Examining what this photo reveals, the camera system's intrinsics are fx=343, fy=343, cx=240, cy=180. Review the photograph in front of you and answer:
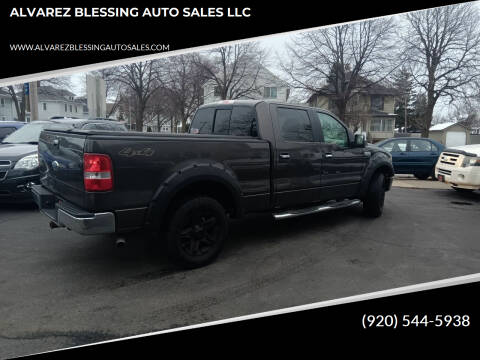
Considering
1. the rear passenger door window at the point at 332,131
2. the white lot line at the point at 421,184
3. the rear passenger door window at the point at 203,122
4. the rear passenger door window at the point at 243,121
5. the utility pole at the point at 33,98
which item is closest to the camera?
the rear passenger door window at the point at 243,121

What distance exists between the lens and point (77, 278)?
12.0 ft

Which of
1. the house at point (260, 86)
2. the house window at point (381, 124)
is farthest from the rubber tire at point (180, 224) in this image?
the house window at point (381, 124)

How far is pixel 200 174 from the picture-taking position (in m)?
3.76

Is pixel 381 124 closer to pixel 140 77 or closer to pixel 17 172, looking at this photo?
pixel 140 77

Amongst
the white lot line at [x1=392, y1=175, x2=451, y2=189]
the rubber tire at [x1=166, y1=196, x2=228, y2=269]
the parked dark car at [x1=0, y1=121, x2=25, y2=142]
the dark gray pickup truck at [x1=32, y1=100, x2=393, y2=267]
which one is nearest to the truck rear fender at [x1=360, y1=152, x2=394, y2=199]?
the dark gray pickup truck at [x1=32, y1=100, x2=393, y2=267]

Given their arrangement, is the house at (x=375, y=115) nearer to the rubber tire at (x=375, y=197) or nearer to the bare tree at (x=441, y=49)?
the bare tree at (x=441, y=49)

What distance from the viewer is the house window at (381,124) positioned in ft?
148

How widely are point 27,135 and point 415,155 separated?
11387 millimetres

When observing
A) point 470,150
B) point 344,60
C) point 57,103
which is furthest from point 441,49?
point 57,103

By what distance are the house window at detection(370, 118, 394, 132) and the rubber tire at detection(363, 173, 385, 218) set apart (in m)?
42.1

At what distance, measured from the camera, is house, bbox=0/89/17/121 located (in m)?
50.9

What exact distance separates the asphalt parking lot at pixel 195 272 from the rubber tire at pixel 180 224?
0.12 metres

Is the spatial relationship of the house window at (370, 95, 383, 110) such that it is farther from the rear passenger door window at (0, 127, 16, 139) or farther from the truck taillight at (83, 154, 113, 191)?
the truck taillight at (83, 154, 113, 191)

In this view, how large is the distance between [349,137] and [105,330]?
186 inches
